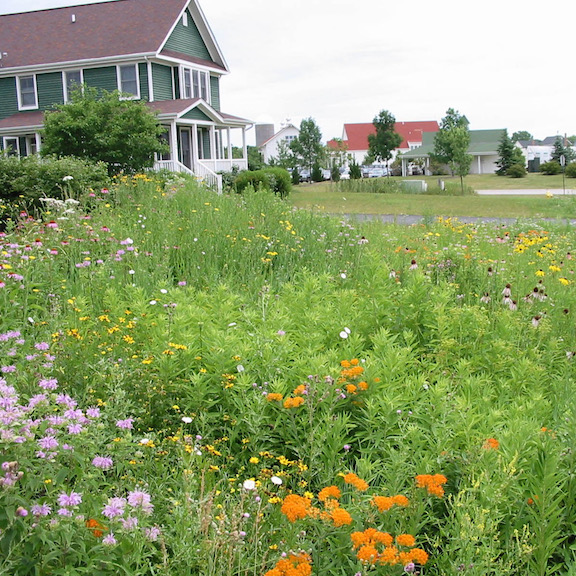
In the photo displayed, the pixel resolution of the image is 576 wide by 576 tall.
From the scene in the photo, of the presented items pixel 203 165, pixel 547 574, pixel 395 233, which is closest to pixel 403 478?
pixel 547 574

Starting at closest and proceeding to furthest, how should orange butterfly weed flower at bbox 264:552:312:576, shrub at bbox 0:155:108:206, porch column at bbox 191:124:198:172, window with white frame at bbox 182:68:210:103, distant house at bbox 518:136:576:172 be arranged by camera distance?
1. orange butterfly weed flower at bbox 264:552:312:576
2. shrub at bbox 0:155:108:206
3. porch column at bbox 191:124:198:172
4. window with white frame at bbox 182:68:210:103
5. distant house at bbox 518:136:576:172

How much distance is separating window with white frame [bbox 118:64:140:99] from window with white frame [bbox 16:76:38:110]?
16.0ft

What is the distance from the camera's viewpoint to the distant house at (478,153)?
77469 mm

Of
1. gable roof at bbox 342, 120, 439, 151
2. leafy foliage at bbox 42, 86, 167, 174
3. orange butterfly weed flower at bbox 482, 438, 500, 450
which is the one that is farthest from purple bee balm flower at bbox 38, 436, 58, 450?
gable roof at bbox 342, 120, 439, 151

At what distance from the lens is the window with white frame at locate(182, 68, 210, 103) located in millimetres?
31484

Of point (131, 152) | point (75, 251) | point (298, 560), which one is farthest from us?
point (131, 152)

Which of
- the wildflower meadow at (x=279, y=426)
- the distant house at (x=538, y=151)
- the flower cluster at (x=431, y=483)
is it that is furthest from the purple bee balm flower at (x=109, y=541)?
the distant house at (x=538, y=151)

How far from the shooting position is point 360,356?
13.7 feet

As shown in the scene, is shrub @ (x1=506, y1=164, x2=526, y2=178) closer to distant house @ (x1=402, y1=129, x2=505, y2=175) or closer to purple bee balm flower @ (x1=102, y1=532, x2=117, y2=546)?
distant house @ (x1=402, y1=129, x2=505, y2=175)

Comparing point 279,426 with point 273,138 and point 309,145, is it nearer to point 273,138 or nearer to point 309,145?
point 309,145

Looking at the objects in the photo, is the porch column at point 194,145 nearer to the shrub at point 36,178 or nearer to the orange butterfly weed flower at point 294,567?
the shrub at point 36,178

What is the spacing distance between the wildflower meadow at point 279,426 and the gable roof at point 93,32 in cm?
2602

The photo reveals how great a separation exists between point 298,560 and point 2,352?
218 cm

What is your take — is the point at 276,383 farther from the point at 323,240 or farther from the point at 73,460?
the point at 323,240
